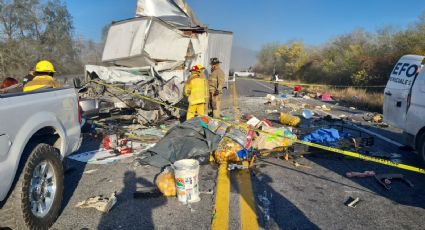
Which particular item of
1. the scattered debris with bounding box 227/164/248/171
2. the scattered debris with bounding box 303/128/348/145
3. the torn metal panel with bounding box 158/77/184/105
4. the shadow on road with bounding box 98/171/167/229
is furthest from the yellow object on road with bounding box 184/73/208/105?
the shadow on road with bounding box 98/171/167/229

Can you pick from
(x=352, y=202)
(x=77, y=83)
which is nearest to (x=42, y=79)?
(x=77, y=83)

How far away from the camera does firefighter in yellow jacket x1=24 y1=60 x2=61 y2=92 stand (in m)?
5.25

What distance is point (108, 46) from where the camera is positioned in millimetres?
11930

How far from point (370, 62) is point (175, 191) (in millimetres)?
22718

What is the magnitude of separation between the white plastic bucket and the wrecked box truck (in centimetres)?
512

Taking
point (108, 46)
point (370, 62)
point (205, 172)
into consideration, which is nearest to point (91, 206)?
point (205, 172)

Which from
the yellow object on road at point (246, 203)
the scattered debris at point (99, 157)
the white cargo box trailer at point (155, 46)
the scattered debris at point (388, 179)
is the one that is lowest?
the scattered debris at point (99, 157)

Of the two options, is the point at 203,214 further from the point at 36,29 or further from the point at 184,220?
the point at 36,29

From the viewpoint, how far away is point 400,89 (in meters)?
6.18

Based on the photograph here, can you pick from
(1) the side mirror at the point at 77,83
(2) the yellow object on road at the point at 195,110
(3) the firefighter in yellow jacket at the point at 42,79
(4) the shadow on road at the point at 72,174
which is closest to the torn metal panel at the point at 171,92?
(2) the yellow object on road at the point at 195,110

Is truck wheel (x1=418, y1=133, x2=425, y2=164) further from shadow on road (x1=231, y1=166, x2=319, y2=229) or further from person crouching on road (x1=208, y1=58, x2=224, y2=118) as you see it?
person crouching on road (x1=208, y1=58, x2=224, y2=118)

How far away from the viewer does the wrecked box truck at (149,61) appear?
9.47 meters

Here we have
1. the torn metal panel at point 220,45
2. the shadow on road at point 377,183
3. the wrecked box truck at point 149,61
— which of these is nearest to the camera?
the shadow on road at point 377,183

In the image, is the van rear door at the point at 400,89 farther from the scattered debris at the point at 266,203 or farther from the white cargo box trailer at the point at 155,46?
the white cargo box trailer at the point at 155,46
